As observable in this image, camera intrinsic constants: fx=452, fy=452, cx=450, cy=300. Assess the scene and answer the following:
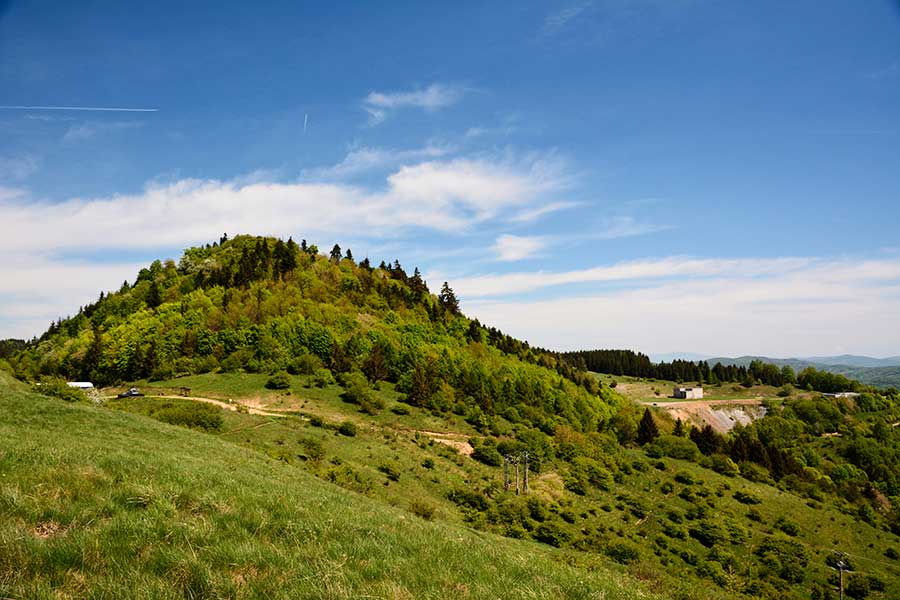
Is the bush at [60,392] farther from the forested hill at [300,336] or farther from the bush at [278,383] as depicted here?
the forested hill at [300,336]

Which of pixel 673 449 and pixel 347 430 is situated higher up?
pixel 347 430

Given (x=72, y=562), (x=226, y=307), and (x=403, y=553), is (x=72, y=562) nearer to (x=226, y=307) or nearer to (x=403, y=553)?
(x=403, y=553)

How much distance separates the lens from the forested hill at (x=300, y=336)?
78688 millimetres

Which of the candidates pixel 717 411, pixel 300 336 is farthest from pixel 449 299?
pixel 717 411

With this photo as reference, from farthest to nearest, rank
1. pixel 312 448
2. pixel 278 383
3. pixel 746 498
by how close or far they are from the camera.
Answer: pixel 746 498
pixel 278 383
pixel 312 448

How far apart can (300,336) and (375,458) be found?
4626 centimetres

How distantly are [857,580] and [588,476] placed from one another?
30017 millimetres

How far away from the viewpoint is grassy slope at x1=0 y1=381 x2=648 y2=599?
5883 mm

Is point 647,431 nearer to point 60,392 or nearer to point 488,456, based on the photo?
point 488,456

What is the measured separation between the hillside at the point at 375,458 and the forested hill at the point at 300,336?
0.53 m

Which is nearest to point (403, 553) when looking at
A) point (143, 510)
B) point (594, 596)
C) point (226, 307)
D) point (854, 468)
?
point (594, 596)

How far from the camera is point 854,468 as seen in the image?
120 meters

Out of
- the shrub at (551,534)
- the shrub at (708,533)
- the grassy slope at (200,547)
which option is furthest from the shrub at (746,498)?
the grassy slope at (200,547)

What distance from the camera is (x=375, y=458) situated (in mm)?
47625
